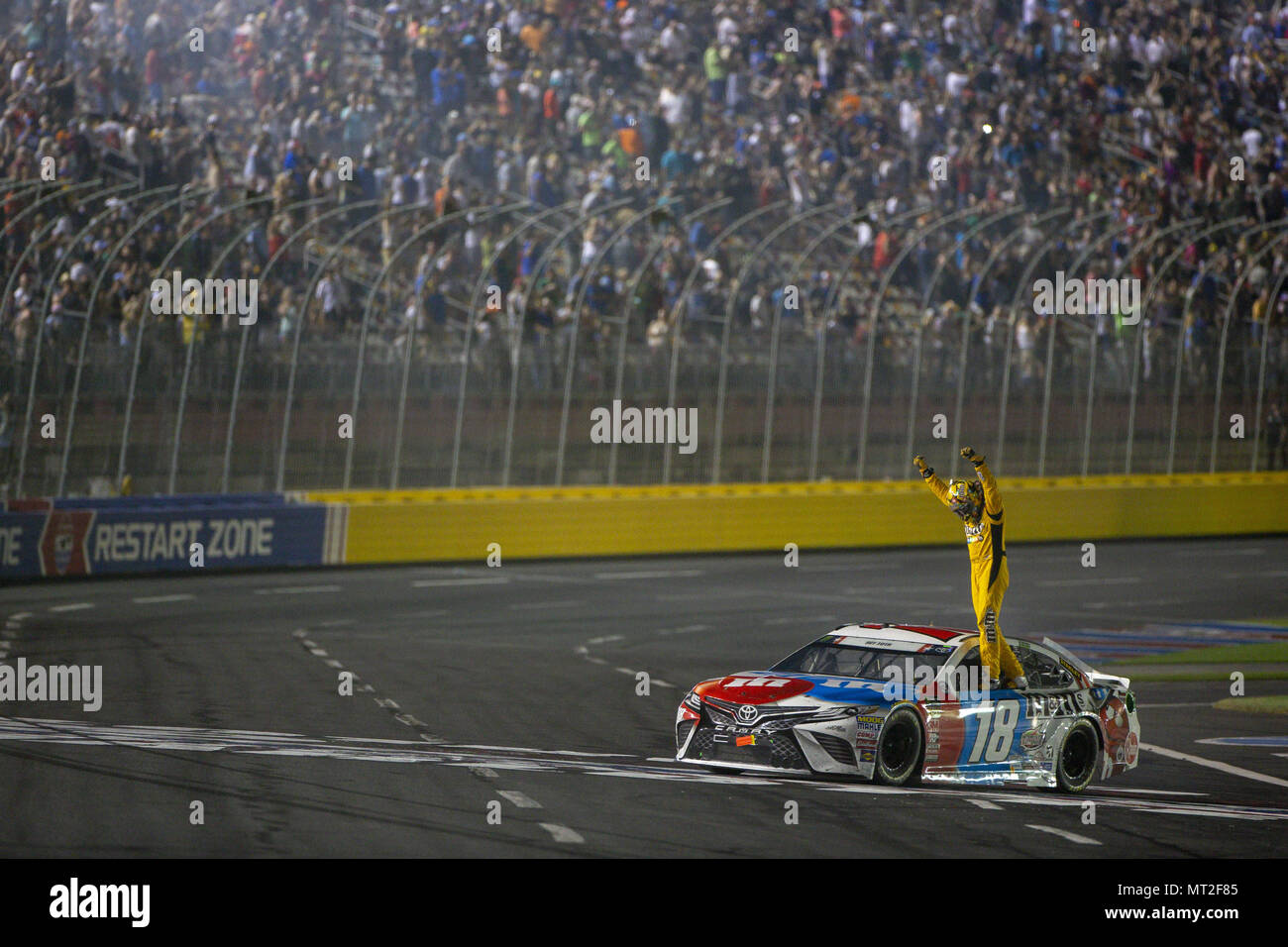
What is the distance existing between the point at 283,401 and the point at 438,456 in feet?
8.68

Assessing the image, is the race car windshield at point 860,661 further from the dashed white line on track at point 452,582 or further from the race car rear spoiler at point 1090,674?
the dashed white line on track at point 452,582

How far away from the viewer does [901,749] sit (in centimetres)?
1221

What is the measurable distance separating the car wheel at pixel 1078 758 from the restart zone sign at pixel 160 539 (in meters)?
16.9

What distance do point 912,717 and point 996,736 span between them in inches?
29.9

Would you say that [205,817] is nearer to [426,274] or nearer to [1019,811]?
[1019,811]

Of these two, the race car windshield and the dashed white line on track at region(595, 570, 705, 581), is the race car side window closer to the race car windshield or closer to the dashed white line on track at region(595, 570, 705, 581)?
the race car windshield

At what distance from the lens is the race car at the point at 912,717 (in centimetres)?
1191

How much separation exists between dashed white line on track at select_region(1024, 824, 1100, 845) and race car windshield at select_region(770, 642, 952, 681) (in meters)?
2.03

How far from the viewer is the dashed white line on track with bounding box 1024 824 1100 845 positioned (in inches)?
404
